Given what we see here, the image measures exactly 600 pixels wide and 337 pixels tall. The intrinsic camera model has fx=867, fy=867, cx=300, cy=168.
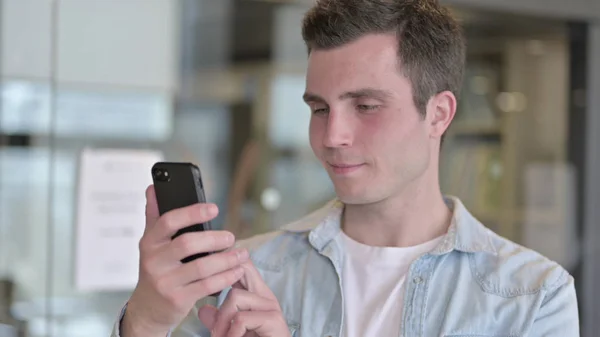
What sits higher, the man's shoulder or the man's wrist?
the man's shoulder

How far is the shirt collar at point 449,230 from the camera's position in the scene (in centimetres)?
150

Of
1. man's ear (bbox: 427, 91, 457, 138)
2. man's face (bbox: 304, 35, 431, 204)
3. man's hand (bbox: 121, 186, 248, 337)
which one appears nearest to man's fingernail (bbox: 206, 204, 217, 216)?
man's hand (bbox: 121, 186, 248, 337)

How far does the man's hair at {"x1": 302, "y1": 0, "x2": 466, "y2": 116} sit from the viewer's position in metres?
1.50

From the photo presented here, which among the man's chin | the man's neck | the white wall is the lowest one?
the man's neck

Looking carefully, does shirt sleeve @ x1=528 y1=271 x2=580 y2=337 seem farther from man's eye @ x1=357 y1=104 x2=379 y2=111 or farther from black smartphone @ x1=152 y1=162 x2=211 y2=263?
black smartphone @ x1=152 y1=162 x2=211 y2=263

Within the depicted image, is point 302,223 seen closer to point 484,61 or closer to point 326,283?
point 326,283

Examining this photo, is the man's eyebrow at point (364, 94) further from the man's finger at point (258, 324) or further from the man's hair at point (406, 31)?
the man's finger at point (258, 324)

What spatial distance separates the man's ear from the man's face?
0.07 meters

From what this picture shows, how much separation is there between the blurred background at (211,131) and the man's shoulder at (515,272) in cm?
166

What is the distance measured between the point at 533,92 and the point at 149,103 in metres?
1.76

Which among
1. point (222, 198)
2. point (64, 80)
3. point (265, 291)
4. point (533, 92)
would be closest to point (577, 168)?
point (533, 92)

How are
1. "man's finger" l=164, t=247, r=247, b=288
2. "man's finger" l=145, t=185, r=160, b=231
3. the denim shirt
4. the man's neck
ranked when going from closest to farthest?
"man's finger" l=164, t=247, r=247, b=288 → "man's finger" l=145, t=185, r=160, b=231 → the denim shirt → the man's neck

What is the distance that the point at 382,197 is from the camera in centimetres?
149

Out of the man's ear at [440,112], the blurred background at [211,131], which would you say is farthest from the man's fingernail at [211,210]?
the blurred background at [211,131]
